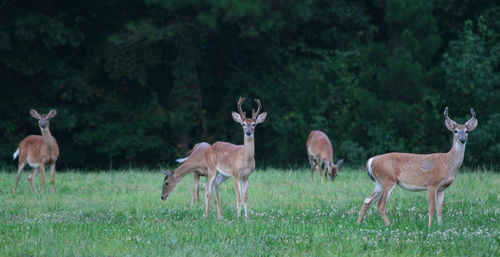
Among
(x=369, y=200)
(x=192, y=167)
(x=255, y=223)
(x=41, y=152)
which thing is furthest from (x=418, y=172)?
(x=41, y=152)

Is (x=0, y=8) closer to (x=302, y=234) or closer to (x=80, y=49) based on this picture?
(x=80, y=49)

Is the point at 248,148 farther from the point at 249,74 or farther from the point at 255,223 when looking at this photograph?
the point at 249,74

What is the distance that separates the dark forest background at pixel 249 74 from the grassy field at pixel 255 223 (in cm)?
710

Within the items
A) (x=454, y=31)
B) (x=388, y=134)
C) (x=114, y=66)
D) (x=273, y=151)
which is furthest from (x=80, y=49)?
(x=454, y=31)

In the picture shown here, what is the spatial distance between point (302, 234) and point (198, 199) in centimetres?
361

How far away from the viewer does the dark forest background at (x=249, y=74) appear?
19938 millimetres

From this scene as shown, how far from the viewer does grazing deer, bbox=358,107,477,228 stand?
8.70m

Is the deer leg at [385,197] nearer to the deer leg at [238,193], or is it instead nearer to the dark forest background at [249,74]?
the deer leg at [238,193]

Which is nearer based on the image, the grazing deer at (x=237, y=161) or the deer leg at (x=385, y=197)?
the deer leg at (x=385, y=197)

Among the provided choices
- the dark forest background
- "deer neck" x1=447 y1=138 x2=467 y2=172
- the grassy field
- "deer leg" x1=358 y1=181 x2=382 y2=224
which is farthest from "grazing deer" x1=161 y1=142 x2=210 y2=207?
the dark forest background

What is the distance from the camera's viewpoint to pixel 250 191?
1226 cm

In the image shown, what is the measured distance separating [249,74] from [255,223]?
14.1 m

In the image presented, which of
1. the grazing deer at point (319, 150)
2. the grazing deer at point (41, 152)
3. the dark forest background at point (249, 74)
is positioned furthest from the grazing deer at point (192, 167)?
the dark forest background at point (249, 74)

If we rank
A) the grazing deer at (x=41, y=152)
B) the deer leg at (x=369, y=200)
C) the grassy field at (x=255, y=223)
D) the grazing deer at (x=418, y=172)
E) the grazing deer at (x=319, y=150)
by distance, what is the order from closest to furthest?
1. the grassy field at (x=255, y=223)
2. the grazing deer at (x=418, y=172)
3. the deer leg at (x=369, y=200)
4. the grazing deer at (x=41, y=152)
5. the grazing deer at (x=319, y=150)
